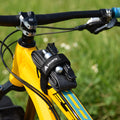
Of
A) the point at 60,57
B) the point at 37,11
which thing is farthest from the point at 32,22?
the point at 37,11

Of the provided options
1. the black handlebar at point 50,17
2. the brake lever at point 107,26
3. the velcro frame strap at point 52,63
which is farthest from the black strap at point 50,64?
the brake lever at point 107,26

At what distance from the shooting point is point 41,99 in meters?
1.18

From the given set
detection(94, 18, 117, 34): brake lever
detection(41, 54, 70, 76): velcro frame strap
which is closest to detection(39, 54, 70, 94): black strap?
detection(41, 54, 70, 76): velcro frame strap

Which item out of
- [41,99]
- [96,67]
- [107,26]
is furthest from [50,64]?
[96,67]

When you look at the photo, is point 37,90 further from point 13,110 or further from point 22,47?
point 13,110

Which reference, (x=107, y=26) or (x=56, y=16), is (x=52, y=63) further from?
(x=107, y=26)

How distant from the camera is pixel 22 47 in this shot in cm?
129

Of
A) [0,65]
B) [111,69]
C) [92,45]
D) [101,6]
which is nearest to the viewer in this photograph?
[111,69]

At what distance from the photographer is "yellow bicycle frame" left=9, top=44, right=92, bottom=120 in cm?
108

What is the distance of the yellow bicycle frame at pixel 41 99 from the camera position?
108 centimetres

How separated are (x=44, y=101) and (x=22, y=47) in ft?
1.01

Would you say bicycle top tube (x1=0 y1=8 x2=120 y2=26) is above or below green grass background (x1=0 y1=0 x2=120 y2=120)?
above

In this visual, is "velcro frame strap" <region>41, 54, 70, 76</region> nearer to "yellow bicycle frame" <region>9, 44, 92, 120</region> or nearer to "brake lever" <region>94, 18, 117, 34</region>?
"yellow bicycle frame" <region>9, 44, 92, 120</region>

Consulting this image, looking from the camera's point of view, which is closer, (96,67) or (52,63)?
(52,63)
